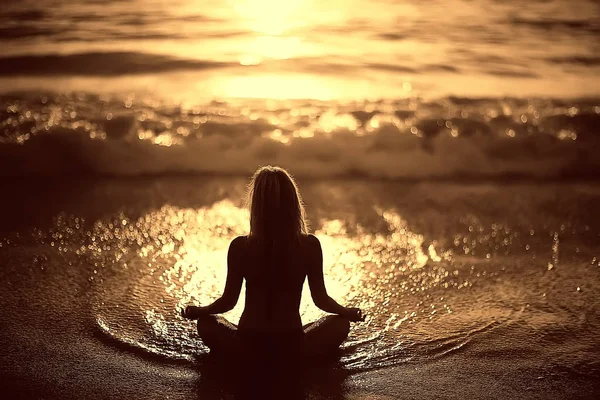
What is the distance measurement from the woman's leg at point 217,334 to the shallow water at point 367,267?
0.16 metres

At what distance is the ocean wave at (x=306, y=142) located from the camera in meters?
8.95

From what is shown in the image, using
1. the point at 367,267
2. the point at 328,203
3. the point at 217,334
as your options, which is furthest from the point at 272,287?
the point at 328,203

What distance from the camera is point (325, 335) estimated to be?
461 centimetres

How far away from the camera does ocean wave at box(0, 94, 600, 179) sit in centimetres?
895

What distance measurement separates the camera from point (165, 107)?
38.9ft

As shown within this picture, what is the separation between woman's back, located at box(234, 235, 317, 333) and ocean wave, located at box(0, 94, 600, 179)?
4.31 meters

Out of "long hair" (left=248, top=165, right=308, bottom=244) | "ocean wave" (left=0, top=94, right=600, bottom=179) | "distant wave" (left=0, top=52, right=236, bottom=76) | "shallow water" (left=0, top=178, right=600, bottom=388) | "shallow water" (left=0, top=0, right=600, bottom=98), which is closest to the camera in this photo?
"long hair" (left=248, top=165, right=308, bottom=244)

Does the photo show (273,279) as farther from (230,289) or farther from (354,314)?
(354,314)

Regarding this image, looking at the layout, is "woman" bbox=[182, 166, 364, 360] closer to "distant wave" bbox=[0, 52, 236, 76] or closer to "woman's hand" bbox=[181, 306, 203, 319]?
"woman's hand" bbox=[181, 306, 203, 319]

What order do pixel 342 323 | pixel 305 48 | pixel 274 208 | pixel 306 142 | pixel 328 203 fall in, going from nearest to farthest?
pixel 274 208, pixel 342 323, pixel 328 203, pixel 306 142, pixel 305 48

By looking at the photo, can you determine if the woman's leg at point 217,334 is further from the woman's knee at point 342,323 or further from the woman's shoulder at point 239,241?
the woman's knee at point 342,323

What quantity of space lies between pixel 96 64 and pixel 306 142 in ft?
24.1

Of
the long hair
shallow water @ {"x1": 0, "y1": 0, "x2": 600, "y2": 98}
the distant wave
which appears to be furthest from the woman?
the distant wave

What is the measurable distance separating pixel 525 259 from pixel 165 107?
6776 millimetres
